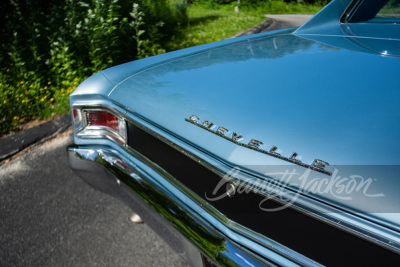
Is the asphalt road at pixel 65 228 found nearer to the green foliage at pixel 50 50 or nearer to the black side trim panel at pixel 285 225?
the black side trim panel at pixel 285 225

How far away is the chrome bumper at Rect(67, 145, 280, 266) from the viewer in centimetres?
116

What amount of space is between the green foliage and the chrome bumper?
219 centimetres

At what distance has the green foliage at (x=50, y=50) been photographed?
3.77 metres

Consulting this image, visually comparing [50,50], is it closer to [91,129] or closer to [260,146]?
[91,129]

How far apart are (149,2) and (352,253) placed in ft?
19.5

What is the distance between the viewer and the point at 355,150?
36.5 inches

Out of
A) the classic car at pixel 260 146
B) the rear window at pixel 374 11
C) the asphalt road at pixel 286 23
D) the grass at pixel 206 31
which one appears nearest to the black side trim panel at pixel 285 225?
the classic car at pixel 260 146

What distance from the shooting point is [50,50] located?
416cm

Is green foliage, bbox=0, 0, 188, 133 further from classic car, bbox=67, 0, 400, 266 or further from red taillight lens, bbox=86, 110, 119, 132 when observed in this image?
classic car, bbox=67, 0, 400, 266

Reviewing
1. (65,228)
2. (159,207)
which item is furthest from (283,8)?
(159,207)

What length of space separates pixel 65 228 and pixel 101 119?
0.89 meters

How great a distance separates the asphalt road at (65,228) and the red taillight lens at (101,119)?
0.77 m

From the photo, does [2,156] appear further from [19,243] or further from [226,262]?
[226,262]

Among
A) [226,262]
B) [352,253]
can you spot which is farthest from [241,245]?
[352,253]
